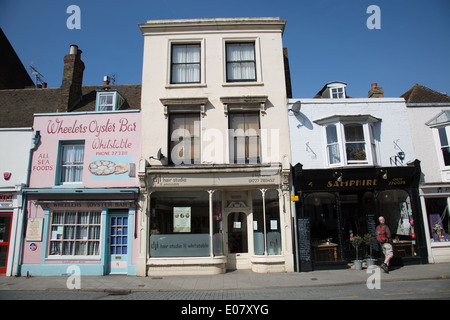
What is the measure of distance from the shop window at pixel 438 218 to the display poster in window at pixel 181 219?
Result: 10304 millimetres

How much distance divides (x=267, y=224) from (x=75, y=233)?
797 cm

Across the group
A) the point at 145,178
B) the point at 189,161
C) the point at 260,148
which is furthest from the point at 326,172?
the point at 145,178

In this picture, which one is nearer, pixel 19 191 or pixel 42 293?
pixel 42 293

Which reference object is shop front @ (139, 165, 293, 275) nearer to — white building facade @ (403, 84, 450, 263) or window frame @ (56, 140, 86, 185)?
window frame @ (56, 140, 86, 185)

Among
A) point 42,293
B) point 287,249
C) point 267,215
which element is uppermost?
point 267,215

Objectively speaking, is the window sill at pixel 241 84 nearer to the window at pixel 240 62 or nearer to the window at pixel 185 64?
the window at pixel 240 62

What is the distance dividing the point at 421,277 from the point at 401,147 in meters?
5.56

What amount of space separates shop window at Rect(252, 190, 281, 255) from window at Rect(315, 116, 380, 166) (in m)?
3.02

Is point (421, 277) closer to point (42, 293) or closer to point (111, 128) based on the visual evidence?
point (42, 293)

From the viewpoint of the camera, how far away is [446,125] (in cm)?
1260

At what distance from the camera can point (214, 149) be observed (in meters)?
12.2

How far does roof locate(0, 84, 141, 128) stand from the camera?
14.0 meters

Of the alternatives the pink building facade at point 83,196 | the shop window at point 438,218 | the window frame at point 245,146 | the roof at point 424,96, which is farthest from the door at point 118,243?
the roof at point 424,96

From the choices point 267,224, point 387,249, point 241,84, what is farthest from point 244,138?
point 387,249
